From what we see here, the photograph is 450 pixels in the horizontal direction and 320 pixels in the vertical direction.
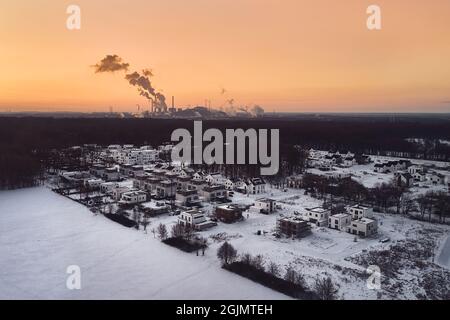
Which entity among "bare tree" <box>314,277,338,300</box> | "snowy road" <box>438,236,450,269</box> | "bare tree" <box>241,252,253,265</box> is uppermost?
"bare tree" <box>241,252,253,265</box>

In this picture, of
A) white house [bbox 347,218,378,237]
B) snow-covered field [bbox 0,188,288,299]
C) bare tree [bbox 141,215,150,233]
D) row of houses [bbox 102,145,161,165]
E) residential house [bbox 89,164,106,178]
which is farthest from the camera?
row of houses [bbox 102,145,161,165]

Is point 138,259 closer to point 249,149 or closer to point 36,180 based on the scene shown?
point 36,180

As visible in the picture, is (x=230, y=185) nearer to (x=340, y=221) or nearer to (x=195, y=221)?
(x=195, y=221)

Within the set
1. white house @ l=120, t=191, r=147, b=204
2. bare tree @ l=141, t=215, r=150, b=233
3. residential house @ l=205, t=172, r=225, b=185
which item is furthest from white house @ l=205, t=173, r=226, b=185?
bare tree @ l=141, t=215, r=150, b=233

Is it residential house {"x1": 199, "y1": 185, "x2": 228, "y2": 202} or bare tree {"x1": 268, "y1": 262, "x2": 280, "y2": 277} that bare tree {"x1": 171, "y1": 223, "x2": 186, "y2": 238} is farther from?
residential house {"x1": 199, "y1": 185, "x2": 228, "y2": 202}

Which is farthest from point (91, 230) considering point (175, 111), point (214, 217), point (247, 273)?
point (175, 111)

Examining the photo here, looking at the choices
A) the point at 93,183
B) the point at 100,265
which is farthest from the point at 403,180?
the point at 100,265
